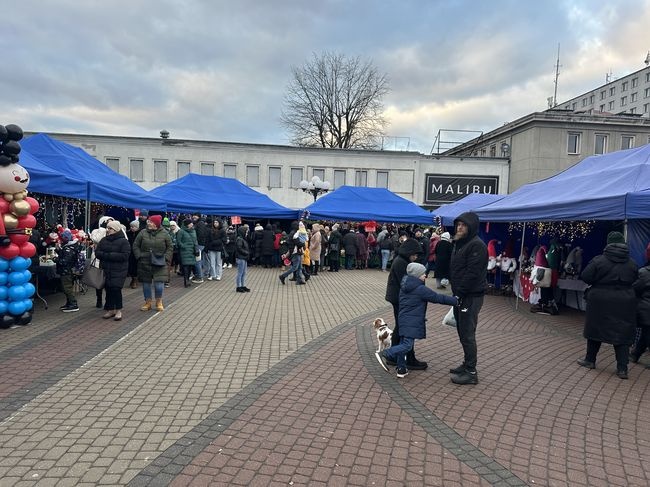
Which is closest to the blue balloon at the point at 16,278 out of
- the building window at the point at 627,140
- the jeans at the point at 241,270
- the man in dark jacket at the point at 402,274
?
the jeans at the point at 241,270

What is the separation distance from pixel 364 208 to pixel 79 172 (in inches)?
473

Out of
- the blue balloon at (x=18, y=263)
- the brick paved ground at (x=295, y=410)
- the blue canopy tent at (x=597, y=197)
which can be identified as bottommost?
the brick paved ground at (x=295, y=410)

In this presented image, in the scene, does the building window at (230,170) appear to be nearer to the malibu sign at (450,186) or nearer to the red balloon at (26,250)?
the malibu sign at (450,186)

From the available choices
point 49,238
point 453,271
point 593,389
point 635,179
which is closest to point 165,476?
point 453,271

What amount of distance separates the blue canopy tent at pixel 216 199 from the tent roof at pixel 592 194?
377 inches

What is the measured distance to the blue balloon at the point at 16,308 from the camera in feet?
22.7

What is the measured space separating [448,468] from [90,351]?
15.6 ft

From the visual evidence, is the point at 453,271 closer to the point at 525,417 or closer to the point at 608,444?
the point at 525,417

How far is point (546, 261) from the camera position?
10.2m

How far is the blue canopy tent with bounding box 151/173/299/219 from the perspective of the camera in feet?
58.0

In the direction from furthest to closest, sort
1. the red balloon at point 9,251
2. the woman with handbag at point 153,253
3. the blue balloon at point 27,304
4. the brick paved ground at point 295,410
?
the woman with handbag at point 153,253, the blue balloon at point 27,304, the red balloon at point 9,251, the brick paved ground at point 295,410

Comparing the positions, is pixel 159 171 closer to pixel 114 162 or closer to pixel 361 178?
pixel 114 162

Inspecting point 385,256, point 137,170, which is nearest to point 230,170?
point 137,170

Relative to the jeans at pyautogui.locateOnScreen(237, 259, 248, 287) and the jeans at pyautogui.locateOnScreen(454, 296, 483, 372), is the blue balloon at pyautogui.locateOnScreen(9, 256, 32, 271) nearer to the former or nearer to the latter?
the jeans at pyautogui.locateOnScreen(237, 259, 248, 287)
